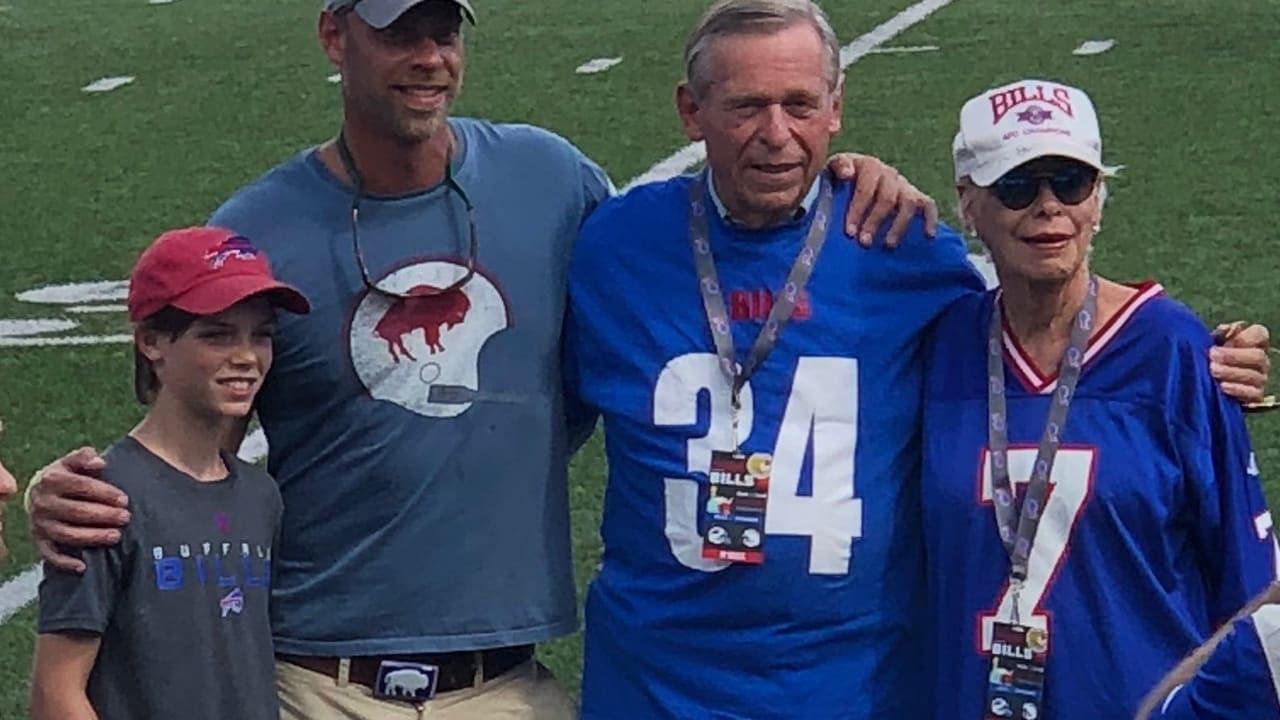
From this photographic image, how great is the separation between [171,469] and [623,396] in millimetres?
648

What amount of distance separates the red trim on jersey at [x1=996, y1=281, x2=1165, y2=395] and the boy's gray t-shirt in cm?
111

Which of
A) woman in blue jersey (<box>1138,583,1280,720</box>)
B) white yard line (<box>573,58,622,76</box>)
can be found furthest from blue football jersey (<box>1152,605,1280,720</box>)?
white yard line (<box>573,58,622,76</box>)

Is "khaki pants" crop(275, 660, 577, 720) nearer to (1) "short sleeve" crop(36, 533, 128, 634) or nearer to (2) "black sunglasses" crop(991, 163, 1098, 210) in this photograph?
(1) "short sleeve" crop(36, 533, 128, 634)

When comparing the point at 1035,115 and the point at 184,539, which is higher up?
the point at 1035,115

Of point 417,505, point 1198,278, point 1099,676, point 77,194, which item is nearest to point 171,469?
point 417,505

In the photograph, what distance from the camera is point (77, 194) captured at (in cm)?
1207

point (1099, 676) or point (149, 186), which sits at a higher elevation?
point (149, 186)

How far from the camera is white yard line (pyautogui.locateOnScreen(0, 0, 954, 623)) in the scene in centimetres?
636

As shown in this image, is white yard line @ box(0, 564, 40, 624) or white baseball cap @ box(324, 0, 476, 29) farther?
white yard line @ box(0, 564, 40, 624)

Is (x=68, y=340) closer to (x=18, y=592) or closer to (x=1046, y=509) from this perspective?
(x=18, y=592)

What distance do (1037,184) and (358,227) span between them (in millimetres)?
1023

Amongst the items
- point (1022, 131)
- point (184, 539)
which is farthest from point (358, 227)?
point (1022, 131)

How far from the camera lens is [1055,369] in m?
3.42

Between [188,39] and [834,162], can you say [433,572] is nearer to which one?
Result: [834,162]
